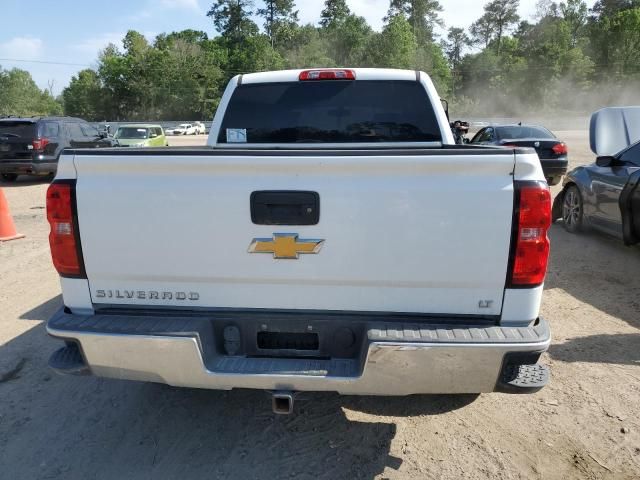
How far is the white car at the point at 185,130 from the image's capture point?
55875mm

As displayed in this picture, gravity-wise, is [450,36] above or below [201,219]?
above

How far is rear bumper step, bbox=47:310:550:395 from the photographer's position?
228 cm

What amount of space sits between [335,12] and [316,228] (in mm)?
104582

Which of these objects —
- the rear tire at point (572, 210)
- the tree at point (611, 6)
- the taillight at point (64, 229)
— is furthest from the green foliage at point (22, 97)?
the tree at point (611, 6)

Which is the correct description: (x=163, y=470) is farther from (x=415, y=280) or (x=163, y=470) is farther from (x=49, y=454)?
(x=415, y=280)

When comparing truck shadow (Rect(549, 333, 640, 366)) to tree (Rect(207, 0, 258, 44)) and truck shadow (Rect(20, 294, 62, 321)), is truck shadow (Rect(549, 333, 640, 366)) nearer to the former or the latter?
truck shadow (Rect(20, 294, 62, 321))

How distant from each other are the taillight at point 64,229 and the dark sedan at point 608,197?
567cm

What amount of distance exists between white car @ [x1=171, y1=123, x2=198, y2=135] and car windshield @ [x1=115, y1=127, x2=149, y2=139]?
3712 cm

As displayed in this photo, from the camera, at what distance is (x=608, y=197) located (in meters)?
6.50

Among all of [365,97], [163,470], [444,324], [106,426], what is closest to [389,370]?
[444,324]

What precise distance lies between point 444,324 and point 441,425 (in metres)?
1.07

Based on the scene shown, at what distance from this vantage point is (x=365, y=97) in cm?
412

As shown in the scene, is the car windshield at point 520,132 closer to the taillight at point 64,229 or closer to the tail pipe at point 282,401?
the tail pipe at point 282,401

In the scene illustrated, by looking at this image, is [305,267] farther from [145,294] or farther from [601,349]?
[601,349]
